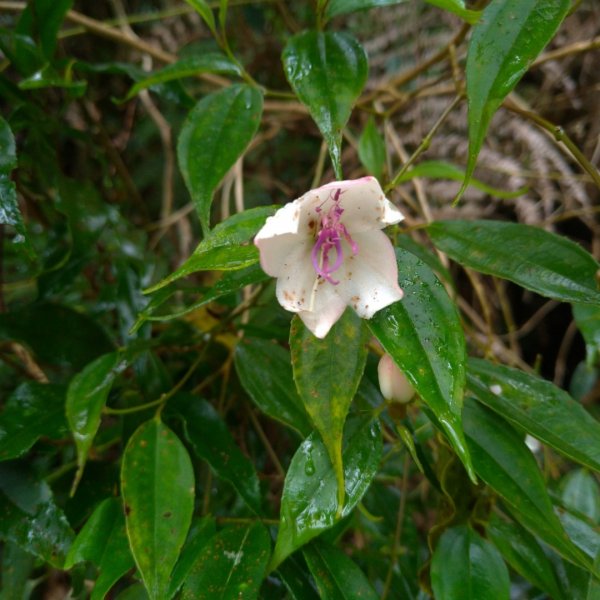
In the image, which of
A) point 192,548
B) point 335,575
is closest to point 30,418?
point 192,548

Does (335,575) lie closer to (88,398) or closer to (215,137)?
(88,398)

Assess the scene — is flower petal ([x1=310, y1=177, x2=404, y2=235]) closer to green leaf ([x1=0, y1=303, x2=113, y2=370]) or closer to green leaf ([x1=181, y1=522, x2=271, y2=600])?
green leaf ([x1=181, y1=522, x2=271, y2=600])

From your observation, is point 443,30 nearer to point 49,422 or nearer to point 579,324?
point 579,324

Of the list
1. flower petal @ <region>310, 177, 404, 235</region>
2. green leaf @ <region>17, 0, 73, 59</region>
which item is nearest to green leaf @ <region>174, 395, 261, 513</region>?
flower petal @ <region>310, 177, 404, 235</region>

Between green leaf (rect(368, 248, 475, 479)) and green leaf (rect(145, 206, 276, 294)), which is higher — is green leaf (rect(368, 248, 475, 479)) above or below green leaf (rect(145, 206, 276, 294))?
below

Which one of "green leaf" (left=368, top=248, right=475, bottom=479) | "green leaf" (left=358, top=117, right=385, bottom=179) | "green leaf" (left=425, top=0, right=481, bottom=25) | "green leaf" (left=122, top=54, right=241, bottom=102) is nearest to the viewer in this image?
"green leaf" (left=368, top=248, right=475, bottom=479)

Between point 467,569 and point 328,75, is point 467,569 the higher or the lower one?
the lower one
